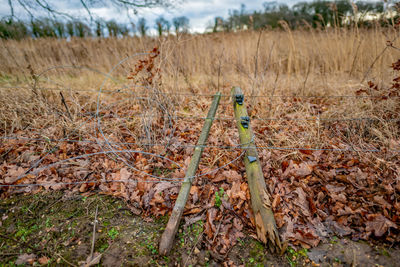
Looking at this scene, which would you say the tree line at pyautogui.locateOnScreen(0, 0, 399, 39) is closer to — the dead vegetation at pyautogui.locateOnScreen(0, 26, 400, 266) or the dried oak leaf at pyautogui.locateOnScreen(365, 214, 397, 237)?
the dead vegetation at pyautogui.locateOnScreen(0, 26, 400, 266)

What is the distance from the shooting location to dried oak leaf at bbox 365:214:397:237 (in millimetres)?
1725

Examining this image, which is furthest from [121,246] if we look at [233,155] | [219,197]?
[233,155]

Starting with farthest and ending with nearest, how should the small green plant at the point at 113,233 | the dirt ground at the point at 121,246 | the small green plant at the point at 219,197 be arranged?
the small green plant at the point at 219,197 → the small green plant at the point at 113,233 → the dirt ground at the point at 121,246

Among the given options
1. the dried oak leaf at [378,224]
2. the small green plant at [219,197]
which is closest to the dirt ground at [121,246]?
the dried oak leaf at [378,224]

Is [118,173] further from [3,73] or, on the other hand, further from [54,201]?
[3,73]

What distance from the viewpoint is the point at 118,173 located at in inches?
97.7

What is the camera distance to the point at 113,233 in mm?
1888

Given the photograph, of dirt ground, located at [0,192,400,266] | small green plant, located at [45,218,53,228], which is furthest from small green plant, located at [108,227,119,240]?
small green plant, located at [45,218,53,228]

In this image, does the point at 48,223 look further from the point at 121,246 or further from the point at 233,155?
the point at 233,155

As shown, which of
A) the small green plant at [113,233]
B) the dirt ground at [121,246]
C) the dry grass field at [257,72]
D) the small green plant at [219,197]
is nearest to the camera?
the dirt ground at [121,246]

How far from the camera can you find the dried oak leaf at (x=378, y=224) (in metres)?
1.72

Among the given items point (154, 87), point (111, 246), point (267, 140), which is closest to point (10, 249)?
point (111, 246)

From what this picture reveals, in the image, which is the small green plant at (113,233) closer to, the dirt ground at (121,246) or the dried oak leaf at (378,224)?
the dirt ground at (121,246)

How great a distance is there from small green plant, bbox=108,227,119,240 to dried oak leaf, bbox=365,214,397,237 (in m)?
2.41
